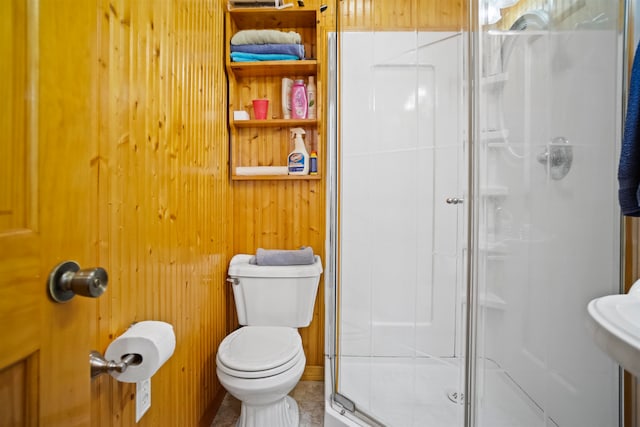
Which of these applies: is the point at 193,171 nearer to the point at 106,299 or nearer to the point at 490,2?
the point at 106,299

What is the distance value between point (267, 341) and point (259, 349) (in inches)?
2.9

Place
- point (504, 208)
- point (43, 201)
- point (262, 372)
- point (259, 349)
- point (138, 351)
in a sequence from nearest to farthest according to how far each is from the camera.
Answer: point (43, 201)
point (138, 351)
point (504, 208)
point (262, 372)
point (259, 349)

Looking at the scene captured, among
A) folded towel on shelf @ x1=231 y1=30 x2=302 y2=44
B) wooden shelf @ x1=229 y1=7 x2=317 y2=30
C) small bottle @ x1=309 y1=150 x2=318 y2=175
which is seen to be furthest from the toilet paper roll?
wooden shelf @ x1=229 y1=7 x2=317 y2=30

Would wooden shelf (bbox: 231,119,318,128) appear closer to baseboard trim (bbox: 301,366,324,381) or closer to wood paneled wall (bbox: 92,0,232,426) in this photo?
wood paneled wall (bbox: 92,0,232,426)

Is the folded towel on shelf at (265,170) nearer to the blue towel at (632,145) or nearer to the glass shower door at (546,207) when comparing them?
the glass shower door at (546,207)

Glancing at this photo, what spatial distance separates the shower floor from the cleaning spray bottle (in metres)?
1.06

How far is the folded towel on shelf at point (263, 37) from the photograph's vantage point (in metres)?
1.69

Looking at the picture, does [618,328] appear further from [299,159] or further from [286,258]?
[299,159]

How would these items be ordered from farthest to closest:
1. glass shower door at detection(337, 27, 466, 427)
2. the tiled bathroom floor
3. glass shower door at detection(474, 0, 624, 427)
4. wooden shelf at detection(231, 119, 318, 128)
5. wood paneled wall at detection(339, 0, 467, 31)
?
wooden shelf at detection(231, 119, 318, 128), the tiled bathroom floor, glass shower door at detection(337, 27, 466, 427), wood paneled wall at detection(339, 0, 467, 31), glass shower door at detection(474, 0, 624, 427)

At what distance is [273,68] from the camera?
69.4 inches

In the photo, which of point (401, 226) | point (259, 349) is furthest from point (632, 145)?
point (259, 349)

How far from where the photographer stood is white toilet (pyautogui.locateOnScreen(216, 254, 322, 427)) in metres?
1.21

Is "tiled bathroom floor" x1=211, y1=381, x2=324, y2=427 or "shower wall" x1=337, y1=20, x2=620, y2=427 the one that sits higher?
"shower wall" x1=337, y1=20, x2=620, y2=427

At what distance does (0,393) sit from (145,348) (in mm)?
422
